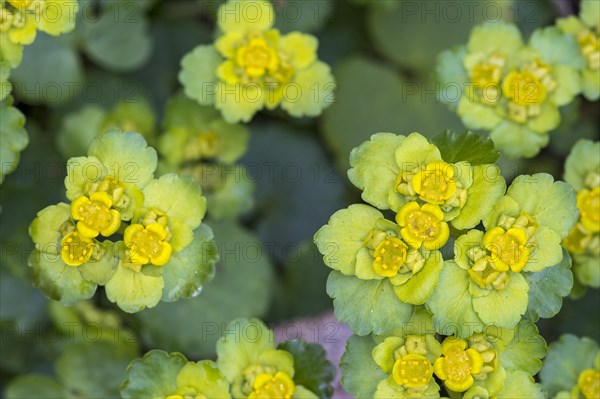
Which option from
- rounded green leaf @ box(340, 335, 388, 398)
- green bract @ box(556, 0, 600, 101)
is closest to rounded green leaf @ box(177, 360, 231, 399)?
rounded green leaf @ box(340, 335, 388, 398)

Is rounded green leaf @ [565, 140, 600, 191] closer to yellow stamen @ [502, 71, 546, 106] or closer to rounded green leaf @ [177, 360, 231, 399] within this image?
yellow stamen @ [502, 71, 546, 106]

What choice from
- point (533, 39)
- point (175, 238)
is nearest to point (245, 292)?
point (175, 238)

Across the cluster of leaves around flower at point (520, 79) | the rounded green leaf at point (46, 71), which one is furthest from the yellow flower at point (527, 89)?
the rounded green leaf at point (46, 71)

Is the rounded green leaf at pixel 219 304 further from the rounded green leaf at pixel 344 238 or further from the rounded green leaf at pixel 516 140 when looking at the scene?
the rounded green leaf at pixel 516 140

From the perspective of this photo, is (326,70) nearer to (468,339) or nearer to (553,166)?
(468,339)

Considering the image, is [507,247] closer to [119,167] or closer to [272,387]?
[272,387]

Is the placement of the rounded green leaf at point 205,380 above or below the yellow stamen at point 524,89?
below
